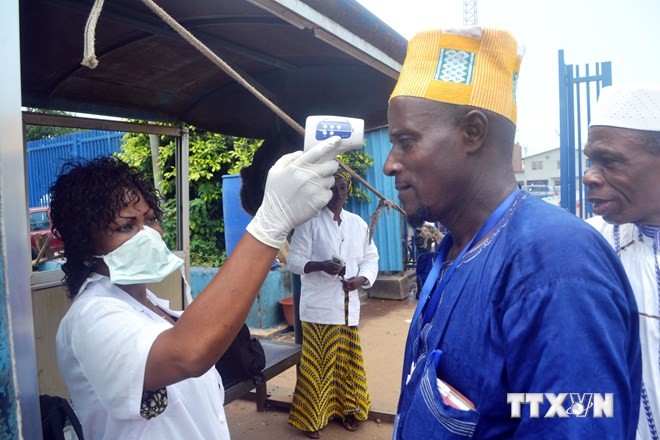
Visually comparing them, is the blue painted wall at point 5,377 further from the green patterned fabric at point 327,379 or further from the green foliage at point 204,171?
the green foliage at point 204,171

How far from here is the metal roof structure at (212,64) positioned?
2021mm

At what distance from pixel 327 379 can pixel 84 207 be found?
2404mm

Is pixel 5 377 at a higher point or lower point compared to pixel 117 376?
higher

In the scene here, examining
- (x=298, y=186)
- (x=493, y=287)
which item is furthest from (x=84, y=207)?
(x=493, y=287)

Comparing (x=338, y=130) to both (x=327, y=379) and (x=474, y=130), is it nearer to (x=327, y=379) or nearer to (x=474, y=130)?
(x=474, y=130)

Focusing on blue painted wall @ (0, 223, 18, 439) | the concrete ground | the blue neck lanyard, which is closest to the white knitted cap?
the blue neck lanyard

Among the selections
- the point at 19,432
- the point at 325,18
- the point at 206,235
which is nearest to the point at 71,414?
the point at 19,432

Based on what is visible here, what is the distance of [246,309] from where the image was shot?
123cm

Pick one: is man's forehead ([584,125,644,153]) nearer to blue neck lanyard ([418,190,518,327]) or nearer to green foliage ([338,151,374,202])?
blue neck lanyard ([418,190,518,327])

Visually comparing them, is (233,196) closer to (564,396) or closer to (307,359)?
(307,359)

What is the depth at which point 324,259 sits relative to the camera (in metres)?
3.69

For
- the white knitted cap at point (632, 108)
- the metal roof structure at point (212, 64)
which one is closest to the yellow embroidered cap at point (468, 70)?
the metal roof structure at point (212, 64)

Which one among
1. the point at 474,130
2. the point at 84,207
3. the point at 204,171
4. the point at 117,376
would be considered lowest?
the point at 117,376

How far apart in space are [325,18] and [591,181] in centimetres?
116
